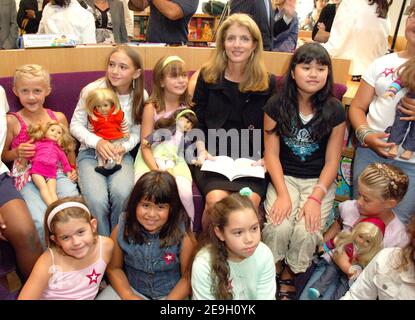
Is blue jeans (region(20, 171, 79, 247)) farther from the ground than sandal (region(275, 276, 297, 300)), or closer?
farther from the ground

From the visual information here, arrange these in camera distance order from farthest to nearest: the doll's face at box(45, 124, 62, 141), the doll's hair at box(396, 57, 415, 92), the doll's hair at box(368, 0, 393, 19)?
the doll's hair at box(368, 0, 393, 19), the doll's face at box(45, 124, 62, 141), the doll's hair at box(396, 57, 415, 92)

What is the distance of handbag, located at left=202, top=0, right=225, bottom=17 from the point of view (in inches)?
230

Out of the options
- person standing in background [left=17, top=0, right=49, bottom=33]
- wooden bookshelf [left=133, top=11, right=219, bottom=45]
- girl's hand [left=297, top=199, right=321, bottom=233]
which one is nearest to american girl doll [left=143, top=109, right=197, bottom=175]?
girl's hand [left=297, top=199, right=321, bottom=233]

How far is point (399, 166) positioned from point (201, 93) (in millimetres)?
1141

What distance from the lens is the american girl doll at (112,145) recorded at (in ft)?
6.88

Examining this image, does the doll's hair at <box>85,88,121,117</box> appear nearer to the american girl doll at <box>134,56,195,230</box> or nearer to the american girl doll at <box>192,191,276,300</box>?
the american girl doll at <box>134,56,195,230</box>

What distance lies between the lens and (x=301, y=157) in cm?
217

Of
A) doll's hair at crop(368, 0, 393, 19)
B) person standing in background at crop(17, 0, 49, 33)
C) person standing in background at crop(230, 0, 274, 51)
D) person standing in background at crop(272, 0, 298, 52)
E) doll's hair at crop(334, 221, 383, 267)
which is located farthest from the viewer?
person standing in background at crop(17, 0, 49, 33)

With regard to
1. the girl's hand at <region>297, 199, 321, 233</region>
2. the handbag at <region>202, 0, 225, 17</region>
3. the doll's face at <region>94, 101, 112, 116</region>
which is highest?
the handbag at <region>202, 0, 225, 17</region>

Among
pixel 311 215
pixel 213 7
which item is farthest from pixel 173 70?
pixel 213 7

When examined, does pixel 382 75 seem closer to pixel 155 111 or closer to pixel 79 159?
pixel 155 111

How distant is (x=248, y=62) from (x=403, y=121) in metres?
0.87

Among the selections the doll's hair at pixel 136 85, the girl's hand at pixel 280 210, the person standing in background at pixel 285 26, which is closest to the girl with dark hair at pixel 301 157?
the girl's hand at pixel 280 210

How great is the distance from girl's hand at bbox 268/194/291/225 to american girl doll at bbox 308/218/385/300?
0.89ft
